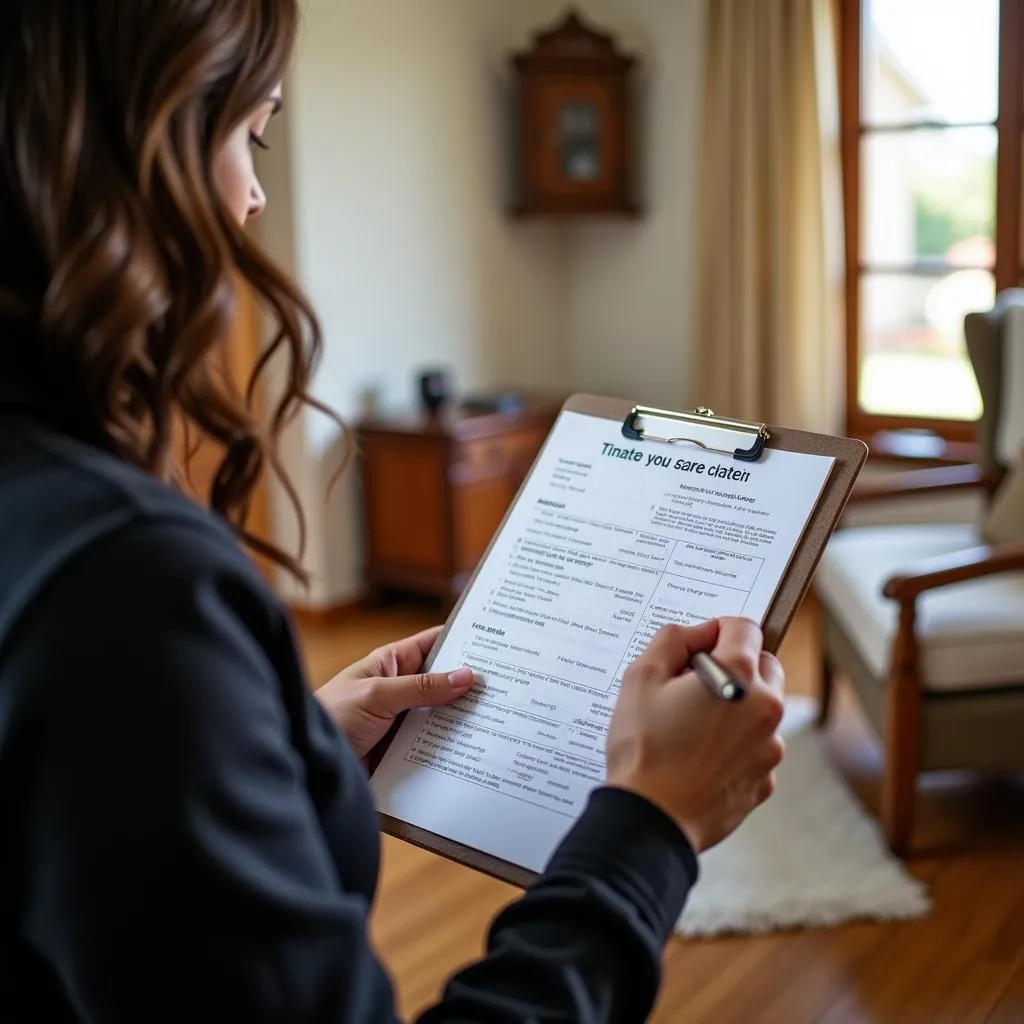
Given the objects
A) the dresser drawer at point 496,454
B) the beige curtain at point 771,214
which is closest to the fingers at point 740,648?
the dresser drawer at point 496,454

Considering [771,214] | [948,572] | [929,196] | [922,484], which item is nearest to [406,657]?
[948,572]

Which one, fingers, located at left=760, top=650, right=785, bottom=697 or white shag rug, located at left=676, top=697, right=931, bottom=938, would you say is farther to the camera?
white shag rug, located at left=676, top=697, right=931, bottom=938

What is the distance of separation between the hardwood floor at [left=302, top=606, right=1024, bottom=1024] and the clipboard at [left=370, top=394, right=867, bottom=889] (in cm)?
122

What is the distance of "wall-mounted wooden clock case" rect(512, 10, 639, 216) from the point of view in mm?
4305

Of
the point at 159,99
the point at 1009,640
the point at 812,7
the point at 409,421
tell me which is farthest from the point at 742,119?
the point at 159,99

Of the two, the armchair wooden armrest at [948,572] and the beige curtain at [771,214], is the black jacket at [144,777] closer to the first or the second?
the armchair wooden armrest at [948,572]

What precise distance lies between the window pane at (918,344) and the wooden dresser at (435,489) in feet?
3.75

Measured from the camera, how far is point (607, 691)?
0.97 meters

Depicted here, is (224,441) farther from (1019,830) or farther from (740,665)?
(1019,830)

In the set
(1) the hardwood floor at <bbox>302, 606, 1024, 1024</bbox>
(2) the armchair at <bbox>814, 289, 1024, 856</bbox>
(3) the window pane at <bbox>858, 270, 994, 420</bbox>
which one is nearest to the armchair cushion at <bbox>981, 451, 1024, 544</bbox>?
(2) the armchair at <bbox>814, 289, 1024, 856</bbox>

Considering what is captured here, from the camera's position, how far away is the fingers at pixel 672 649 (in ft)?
2.66

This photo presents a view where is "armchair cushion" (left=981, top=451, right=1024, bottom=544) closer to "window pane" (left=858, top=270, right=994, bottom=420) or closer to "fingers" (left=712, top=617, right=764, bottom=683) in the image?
"window pane" (left=858, top=270, right=994, bottom=420)

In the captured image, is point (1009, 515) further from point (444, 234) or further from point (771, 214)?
point (444, 234)

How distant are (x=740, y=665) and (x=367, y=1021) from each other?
327mm
